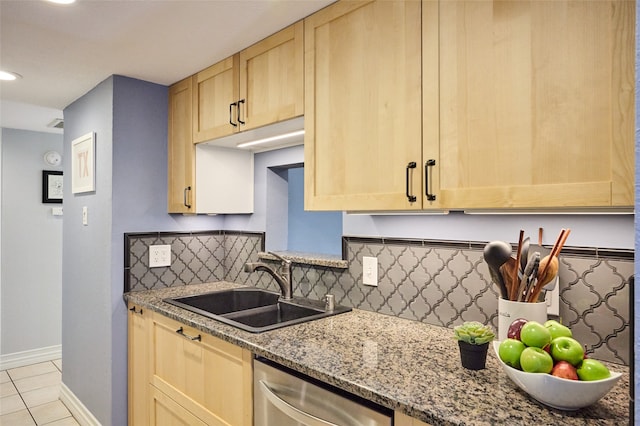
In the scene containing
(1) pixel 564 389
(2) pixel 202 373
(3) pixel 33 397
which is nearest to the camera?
(1) pixel 564 389

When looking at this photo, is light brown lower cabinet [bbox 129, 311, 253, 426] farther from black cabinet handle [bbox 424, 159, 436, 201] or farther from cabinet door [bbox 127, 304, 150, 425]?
black cabinet handle [bbox 424, 159, 436, 201]

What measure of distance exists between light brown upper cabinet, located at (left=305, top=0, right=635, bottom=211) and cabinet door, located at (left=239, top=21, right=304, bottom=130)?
0.07 metres

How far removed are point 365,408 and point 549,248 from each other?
0.78 metres

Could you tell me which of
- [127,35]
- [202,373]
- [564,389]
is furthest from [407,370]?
[127,35]

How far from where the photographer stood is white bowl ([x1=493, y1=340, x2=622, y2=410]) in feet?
2.92

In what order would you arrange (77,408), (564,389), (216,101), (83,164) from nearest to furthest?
1. (564,389)
2. (216,101)
3. (83,164)
4. (77,408)

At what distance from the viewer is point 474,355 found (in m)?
1.16

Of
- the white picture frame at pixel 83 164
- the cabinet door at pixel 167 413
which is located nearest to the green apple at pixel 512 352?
the cabinet door at pixel 167 413

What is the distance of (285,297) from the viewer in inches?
83.7

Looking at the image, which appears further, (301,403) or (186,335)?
(186,335)

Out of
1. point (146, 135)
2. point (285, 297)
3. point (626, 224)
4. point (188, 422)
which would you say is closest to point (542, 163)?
point (626, 224)

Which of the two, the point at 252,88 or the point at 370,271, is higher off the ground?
the point at 252,88

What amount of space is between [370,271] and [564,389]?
99cm

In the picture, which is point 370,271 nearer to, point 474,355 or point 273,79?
point 474,355
